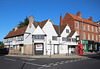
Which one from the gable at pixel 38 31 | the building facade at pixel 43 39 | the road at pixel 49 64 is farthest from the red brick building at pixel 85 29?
the road at pixel 49 64

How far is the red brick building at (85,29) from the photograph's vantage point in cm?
3797

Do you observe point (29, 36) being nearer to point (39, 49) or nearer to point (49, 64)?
point (39, 49)

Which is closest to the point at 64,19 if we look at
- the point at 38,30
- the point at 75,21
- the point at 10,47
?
the point at 75,21

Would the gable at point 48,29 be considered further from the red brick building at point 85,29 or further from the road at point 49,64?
the road at point 49,64

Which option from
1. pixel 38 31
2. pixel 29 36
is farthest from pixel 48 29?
pixel 29 36

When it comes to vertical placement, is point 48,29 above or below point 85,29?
below

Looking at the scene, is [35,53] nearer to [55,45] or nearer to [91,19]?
[55,45]

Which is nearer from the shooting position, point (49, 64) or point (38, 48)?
point (49, 64)

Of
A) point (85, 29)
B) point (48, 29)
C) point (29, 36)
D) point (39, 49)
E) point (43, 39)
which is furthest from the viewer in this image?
point (85, 29)

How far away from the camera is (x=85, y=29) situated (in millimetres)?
40250

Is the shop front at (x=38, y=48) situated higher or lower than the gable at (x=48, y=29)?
lower

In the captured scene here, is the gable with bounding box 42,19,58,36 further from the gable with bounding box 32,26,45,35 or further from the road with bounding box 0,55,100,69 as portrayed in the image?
the road with bounding box 0,55,100,69

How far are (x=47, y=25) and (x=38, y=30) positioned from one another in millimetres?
3490

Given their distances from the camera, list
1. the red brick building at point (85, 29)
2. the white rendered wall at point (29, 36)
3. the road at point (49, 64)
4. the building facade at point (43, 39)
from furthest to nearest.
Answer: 1. the red brick building at point (85, 29)
2. the white rendered wall at point (29, 36)
3. the building facade at point (43, 39)
4. the road at point (49, 64)
